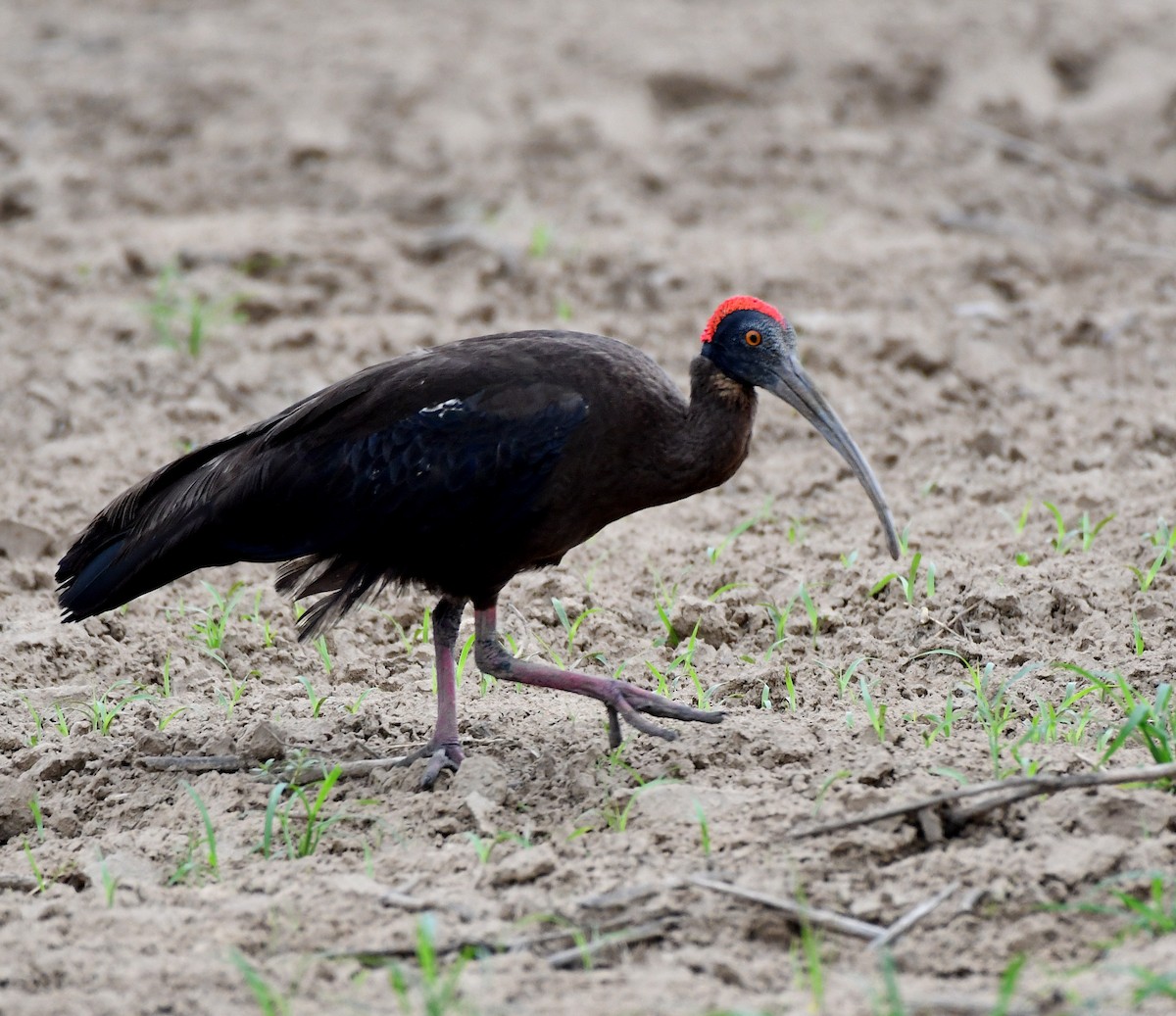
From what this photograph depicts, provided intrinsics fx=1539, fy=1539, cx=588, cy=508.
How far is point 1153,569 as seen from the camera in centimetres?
538

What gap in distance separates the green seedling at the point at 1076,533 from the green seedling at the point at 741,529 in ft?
3.80

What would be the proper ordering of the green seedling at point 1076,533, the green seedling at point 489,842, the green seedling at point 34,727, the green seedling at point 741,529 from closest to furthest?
the green seedling at point 489,842
the green seedling at point 34,727
the green seedling at point 1076,533
the green seedling at point 741,529

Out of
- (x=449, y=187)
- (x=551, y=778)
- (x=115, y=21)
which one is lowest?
(x=551, y=778)

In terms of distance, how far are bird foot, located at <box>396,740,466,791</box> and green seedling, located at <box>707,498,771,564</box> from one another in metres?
1.69

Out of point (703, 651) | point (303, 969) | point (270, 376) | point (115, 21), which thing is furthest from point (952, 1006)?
point (115, 21)

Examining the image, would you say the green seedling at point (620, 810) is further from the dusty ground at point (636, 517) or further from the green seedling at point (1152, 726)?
the green seedling at point (1152, 726)

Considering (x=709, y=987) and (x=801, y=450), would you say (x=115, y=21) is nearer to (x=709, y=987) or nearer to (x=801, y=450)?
(x=801, y=450)

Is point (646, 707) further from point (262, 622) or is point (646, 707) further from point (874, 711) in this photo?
point (262, 622)

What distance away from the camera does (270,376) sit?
786 centimetres

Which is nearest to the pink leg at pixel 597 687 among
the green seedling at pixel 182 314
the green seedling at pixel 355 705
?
the green seedling at pixel 355 705

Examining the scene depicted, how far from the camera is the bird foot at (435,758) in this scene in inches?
179

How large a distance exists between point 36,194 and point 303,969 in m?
7.80

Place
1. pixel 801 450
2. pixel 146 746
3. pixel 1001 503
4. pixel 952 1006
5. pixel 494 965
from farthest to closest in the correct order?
1. pixel 801 450
2. pixel 1001 503
3. pixel 146 746
4. pixel 494 965
5. pixel 952 1006

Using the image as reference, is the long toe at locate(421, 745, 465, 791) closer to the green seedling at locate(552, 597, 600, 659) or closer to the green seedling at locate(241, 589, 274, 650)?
the green seedling at locate(552, 597, 600, 659)
